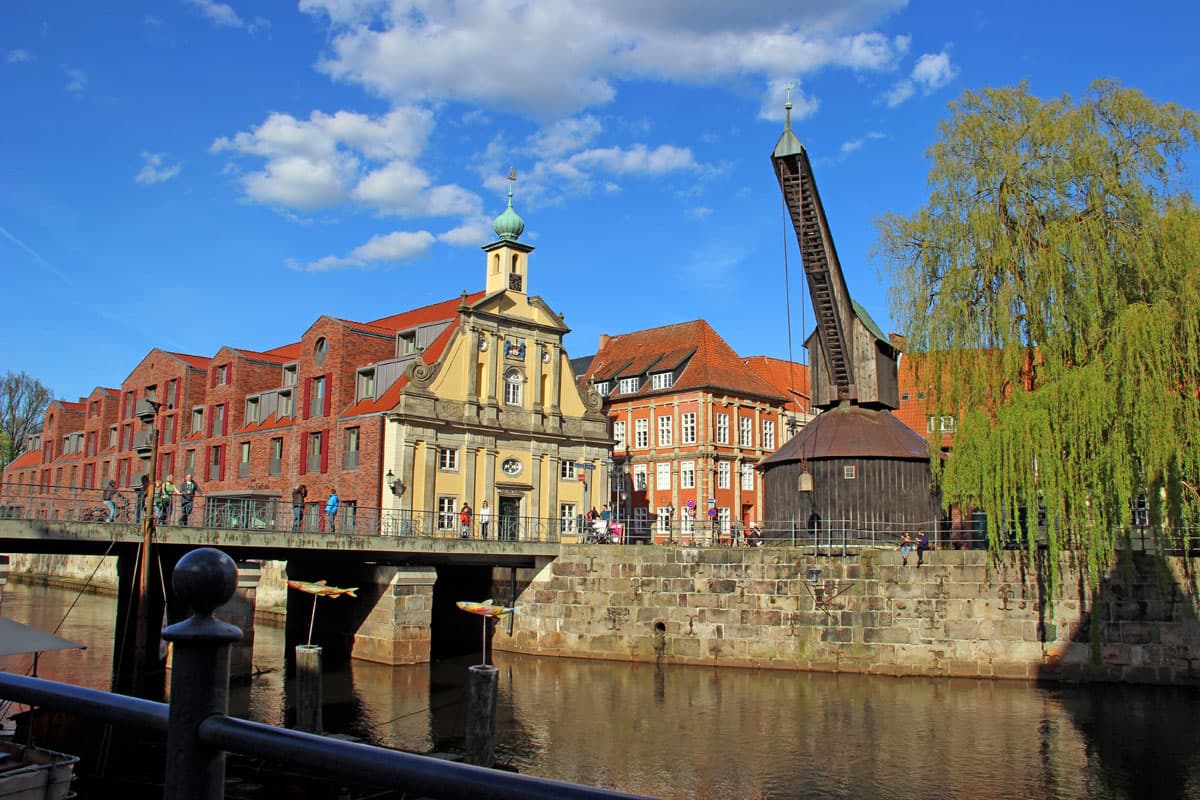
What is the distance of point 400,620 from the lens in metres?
28.6

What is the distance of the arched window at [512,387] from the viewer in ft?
135

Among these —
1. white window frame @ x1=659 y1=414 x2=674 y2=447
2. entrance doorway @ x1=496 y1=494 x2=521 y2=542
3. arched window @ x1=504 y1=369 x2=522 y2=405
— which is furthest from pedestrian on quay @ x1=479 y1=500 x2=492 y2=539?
white window frame @ x1=659 y1=414 x2=674 y2=447

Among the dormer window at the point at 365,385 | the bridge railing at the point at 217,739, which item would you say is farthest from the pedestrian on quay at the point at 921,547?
the bridge railing at the point at 217,739

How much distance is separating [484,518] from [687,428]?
16706 millimetres

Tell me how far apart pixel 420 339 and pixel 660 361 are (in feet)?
50.7

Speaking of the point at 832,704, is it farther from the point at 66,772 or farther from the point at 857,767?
the point at 66,772

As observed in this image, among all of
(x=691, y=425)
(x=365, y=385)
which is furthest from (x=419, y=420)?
(x=691, y=425)

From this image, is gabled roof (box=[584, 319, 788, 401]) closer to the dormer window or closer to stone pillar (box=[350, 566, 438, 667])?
the dormer window

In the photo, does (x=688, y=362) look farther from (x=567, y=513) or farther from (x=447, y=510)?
(x=447, y=510)

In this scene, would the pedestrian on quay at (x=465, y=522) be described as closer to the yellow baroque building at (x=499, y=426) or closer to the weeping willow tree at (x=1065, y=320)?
the yellow baroque building at (x=499, y=426)

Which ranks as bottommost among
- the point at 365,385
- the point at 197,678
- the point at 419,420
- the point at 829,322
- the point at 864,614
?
the point at 864,614

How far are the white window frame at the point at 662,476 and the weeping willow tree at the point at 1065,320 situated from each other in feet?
85.7

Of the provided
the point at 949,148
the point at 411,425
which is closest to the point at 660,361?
the point at 411,425

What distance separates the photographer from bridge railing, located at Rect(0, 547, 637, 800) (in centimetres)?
170
